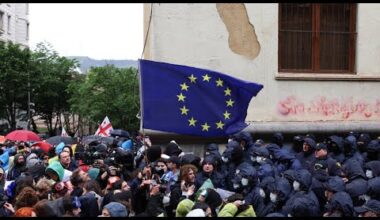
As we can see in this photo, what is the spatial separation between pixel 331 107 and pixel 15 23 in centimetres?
5135

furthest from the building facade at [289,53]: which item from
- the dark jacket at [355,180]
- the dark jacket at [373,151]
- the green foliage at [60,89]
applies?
the green foliage at [60,89]

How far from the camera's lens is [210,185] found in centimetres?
689

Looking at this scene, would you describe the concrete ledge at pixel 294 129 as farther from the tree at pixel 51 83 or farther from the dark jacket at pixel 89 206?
the tree at pixel 51 83

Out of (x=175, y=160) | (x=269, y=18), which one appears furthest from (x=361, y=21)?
(x=175, y=160)

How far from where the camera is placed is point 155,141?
10.0 m

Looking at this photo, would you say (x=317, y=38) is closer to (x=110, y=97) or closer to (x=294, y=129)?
(x=294, y=129)

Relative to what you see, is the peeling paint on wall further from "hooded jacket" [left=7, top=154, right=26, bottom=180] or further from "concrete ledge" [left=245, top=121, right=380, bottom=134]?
"hooded jacket" [left=7, top=154, right=26, bottom=180]

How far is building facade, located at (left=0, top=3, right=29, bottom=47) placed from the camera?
174 feet

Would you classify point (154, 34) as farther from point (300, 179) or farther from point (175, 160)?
point (300, 179)

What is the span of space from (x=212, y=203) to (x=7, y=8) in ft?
171

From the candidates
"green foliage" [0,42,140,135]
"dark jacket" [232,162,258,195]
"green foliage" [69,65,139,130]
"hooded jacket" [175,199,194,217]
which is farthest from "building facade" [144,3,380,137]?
"green foliage" [69,65,139,130]

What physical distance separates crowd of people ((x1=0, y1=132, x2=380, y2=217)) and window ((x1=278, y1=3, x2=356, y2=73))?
202 cm

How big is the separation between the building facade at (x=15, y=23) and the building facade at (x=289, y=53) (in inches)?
1681

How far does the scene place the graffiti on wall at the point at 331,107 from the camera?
34.4ft
